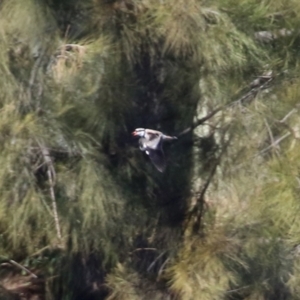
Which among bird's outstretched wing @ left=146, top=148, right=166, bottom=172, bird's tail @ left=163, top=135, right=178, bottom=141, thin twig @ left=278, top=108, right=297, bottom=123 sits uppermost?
thin twig @ left=278, top=108, right=297, bottom=123

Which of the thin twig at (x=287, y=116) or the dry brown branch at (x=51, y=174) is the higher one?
the thin twig at (x=287, y=116)

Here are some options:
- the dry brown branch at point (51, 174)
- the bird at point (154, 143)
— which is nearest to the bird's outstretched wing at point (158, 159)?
the bird at point (154, 143)

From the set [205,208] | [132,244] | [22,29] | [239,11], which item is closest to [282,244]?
[205,208]

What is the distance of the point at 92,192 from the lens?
2107 millimetres

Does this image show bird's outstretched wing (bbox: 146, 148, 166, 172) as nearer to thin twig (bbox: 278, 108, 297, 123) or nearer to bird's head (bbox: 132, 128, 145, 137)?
bird's head (bbox: 132, 128, 145, 137)

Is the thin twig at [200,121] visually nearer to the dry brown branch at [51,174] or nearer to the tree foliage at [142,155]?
the tree foliage at [142,155]

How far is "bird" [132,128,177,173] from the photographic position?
2.12 m

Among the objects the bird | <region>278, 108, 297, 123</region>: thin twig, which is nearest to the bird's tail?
the bird

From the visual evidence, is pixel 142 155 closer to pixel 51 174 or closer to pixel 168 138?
pixel 168 138

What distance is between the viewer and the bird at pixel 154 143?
6.95 feet

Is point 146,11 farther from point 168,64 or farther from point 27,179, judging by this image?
point 27,179

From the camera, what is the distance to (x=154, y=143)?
213 centimetres

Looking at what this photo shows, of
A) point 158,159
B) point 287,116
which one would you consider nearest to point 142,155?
point 158,159

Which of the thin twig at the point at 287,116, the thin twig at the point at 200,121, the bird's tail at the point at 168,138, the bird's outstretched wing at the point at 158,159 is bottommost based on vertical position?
the bird's outstretched wing at the point at 158,159
